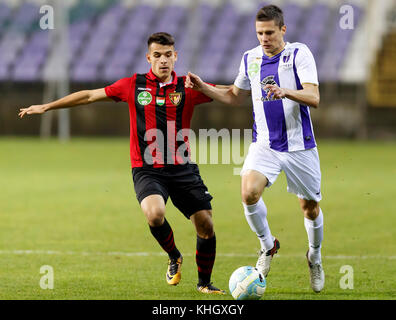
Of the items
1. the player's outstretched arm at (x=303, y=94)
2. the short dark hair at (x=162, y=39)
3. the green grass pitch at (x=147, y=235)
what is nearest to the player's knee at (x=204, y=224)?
the green grass pitch at (x=147, y=235)

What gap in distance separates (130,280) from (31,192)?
7.20m

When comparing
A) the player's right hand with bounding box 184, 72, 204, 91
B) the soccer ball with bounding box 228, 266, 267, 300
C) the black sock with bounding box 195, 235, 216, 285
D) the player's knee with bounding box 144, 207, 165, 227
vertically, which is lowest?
the soccer ball with bounding box 228, 266, 267, 300

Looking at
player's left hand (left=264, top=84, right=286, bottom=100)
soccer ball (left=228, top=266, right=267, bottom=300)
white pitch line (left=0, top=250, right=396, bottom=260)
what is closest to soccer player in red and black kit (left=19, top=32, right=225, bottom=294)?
soccer ball (left=228, top=266, right=267, bottom=300)

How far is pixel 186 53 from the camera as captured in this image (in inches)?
1233

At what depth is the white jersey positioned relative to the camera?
257 inches

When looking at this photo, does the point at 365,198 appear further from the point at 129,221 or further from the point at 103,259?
the point at 103,259

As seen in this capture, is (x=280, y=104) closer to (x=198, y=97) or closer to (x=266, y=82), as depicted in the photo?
(x=266, y=82)

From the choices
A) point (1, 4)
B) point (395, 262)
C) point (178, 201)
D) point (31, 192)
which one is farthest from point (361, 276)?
point (1, 4)

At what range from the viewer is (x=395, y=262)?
785cm

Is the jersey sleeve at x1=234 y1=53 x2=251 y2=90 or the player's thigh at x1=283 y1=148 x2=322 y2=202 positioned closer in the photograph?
the player's thigh at x1=283 y1=148 x2=322 y2=202

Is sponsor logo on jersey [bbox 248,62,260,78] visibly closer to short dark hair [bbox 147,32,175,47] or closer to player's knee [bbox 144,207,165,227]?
short dark hair [bbox 147,32,175,47]

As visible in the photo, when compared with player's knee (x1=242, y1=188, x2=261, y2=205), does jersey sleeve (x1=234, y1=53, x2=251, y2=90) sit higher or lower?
higher

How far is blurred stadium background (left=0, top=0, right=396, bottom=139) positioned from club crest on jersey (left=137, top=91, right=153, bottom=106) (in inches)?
775

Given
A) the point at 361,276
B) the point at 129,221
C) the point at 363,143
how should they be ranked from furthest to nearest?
the point at 363,143 → the point at 129,221 → the point at 361,276
